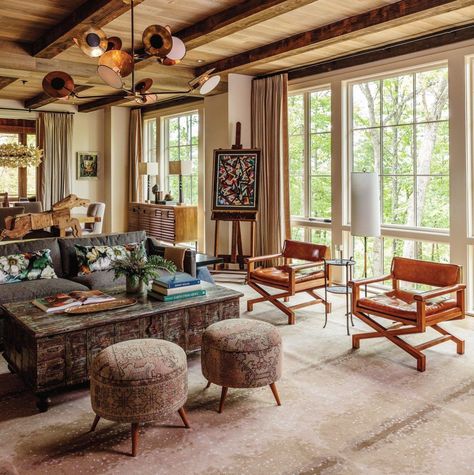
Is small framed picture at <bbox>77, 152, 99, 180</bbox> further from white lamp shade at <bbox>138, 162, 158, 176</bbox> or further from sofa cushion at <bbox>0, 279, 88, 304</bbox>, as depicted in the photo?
sofa cushion at <bbox>0, 279, 88, 304</bbox>

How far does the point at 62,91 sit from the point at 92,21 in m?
1.04

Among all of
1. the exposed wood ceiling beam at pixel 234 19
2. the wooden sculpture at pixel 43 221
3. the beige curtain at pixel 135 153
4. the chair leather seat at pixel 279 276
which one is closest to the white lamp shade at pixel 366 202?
the chair leather seat at pixel 279 276

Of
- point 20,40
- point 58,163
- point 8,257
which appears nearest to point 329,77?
point 20,40

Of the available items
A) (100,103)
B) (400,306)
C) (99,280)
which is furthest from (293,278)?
(100,103)

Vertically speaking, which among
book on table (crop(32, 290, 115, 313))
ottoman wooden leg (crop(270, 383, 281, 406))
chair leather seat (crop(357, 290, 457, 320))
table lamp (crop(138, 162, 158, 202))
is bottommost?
ottoman wooden leg (crop(270, 383, 281, 406))

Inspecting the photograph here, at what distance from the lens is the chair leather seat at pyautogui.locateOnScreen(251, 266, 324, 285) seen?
498 centimetres

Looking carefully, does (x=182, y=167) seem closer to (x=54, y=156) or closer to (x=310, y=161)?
(x=310, y=161)

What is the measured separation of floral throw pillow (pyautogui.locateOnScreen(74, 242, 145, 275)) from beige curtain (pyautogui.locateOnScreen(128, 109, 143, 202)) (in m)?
5.15

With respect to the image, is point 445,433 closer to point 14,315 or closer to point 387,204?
point 14,315

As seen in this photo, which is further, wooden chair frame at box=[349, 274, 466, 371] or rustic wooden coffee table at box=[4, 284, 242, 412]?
wooden chair frame at box=[349, 274, 466, 371]

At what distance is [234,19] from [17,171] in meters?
7.17

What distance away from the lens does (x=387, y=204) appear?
595 centimetres

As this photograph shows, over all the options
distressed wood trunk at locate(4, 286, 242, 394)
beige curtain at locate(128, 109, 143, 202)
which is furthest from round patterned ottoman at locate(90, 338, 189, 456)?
beige curtain at locate(128, 109, 143, 202)

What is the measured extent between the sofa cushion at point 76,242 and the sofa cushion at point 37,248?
5 centimetres
